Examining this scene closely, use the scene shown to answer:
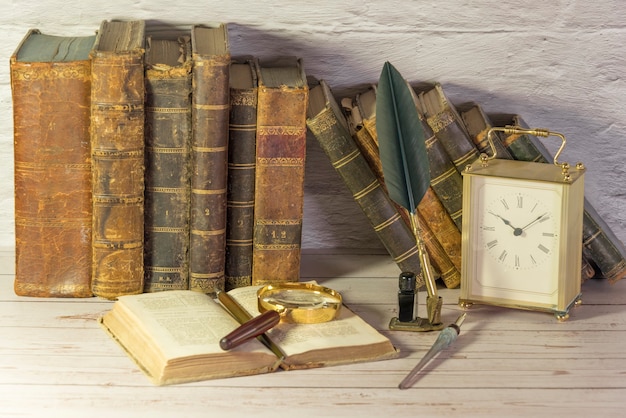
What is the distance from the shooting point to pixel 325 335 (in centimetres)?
171

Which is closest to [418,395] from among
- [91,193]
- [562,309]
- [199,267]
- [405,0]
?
[562,309]

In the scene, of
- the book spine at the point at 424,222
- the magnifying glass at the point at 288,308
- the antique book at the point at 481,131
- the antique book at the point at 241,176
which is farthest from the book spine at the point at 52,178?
the antique book at the point at 481,131

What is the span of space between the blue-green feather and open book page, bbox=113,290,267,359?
1.26 ft

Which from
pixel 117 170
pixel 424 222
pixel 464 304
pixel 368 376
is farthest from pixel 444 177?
pixel 117 170

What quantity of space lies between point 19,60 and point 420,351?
2.87ft

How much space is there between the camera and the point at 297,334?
171 cm

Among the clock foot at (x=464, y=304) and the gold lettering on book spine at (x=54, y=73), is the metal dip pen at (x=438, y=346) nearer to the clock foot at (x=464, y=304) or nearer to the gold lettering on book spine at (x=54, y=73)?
the clock foot at (x=464, y=304)

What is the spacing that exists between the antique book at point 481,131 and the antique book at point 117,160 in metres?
0.65

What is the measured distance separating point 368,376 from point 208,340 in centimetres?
26

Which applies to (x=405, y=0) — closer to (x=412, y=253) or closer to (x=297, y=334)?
(x=412, y=253)

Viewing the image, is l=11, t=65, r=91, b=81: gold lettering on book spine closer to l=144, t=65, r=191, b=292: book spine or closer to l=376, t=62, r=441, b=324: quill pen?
l=144, t=65, r=191, b=292: book spine

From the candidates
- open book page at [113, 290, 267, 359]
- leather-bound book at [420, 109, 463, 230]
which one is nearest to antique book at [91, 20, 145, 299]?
open book page at [113, 290, 267, 359]

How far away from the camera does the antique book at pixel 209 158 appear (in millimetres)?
1828

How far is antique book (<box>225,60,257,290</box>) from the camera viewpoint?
6.23 ft
